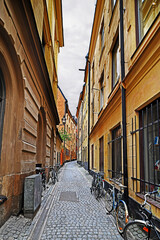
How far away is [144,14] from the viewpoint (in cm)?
563

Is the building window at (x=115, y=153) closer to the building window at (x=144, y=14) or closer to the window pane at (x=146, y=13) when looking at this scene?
the building window at (x=144, y=14)

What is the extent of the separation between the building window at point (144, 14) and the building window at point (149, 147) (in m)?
2.22

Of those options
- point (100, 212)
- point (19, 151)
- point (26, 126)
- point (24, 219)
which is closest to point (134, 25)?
point (26, 126)

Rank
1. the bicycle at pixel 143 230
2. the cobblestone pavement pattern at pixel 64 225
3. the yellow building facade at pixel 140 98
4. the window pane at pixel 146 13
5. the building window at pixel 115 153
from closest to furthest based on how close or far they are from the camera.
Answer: the bicycle at pixel 143 230
the cobblestone pavement pattern at pixel 64 225
the yellow building facade at pixel 140 98
the window pane at pixel 146 13
the building window at pixel 115 153

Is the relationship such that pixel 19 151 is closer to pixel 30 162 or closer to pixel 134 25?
pixel 30 162

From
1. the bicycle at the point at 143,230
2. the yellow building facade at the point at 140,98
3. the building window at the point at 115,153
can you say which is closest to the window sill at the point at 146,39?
the yellow building facade at the point at 140,98

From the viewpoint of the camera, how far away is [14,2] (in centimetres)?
421

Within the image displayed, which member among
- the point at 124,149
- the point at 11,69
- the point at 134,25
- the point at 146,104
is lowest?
the point at 124,149

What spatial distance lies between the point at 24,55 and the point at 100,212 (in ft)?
16.3

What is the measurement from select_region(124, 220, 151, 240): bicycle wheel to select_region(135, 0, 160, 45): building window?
460cm

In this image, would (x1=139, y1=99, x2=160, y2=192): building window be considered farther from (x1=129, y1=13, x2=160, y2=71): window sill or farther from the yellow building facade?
(x1=129, y1=13, x2=160, y2=71): window sill

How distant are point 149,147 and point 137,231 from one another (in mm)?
1953

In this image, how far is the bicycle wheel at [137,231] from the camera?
327 cm

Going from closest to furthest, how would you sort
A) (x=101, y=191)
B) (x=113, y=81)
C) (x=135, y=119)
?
1. (x=135, y=119)
2. (x=101, y=191)
3. (x=113, y=81)
